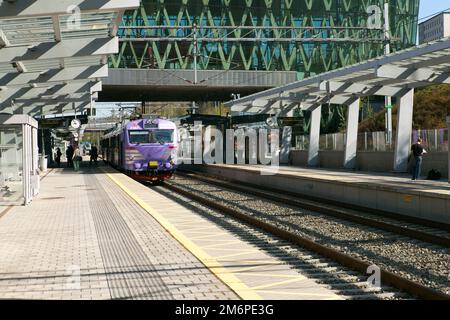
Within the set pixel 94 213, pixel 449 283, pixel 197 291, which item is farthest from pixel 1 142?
pixel 449 283

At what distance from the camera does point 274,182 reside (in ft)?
88.9

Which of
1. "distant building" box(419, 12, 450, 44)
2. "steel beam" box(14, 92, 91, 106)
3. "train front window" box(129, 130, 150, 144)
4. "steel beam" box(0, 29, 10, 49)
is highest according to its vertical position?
"distant building" box(419, 12, 450, 44)

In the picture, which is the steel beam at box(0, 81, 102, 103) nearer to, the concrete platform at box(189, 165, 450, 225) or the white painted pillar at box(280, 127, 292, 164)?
the concrete platform at box(189, 165, 450, 225)

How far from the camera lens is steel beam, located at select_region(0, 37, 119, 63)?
16.7 metres

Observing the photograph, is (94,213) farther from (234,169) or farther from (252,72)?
(252,72)

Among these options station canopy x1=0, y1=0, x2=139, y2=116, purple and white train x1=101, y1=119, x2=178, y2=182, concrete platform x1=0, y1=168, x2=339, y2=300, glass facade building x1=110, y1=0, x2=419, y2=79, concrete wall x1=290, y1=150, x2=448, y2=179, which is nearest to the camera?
concrete platform x1=0, y1=168, x2=339, y2=300

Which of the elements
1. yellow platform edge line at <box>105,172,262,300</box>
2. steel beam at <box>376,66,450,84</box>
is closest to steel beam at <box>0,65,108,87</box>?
yellow platform edge line at <box>105,172,262,300</box>

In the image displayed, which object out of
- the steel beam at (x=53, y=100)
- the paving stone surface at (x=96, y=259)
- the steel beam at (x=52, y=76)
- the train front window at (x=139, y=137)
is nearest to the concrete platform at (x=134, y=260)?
the paving stone surface at (x=96, y=259)

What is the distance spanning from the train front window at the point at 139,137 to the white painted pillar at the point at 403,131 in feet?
35.6

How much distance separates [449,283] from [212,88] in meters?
42.9

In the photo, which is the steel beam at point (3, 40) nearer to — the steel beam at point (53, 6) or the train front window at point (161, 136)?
the steel beam at point (53, 6)

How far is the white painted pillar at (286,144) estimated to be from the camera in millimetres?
37250

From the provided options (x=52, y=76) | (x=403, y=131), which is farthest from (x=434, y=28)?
(x=52, y=76)

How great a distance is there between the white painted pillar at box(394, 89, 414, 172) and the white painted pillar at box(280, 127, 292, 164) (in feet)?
43.3
